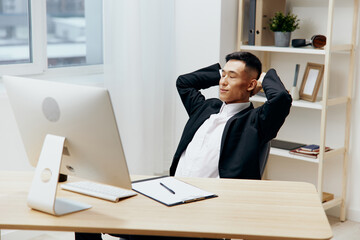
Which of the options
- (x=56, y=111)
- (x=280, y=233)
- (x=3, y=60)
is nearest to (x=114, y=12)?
(x=3, y=60)

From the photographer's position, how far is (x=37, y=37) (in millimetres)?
3395

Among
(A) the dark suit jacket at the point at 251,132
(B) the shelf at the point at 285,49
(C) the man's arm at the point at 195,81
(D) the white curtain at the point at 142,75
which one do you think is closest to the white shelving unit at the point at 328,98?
(B) the shelf at the point at 285,49

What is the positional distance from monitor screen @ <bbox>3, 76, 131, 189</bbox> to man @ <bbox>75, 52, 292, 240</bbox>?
461 mm

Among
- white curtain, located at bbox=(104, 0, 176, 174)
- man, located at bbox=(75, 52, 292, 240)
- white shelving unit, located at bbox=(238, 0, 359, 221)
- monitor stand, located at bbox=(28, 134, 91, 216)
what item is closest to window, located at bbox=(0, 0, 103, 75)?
white curtain, located at bbox=(104, 0, 176, 174)

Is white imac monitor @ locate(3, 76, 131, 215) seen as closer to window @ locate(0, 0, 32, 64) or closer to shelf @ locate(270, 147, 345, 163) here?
window @ locate(0, 0, 32, 64)

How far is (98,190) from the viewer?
1944 millimetres

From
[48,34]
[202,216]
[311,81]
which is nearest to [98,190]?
[202,216]

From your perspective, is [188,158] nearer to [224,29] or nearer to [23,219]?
[23,219]

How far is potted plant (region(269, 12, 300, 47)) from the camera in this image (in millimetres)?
3596

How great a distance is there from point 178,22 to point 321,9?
970 mm

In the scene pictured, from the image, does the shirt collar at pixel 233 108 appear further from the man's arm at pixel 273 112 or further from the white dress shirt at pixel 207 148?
the man's arm at pixel 273 112

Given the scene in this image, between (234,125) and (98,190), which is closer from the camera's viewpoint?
(98,190)

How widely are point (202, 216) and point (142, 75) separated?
205 cm

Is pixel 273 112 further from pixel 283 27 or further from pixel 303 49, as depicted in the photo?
pixel 283 27
